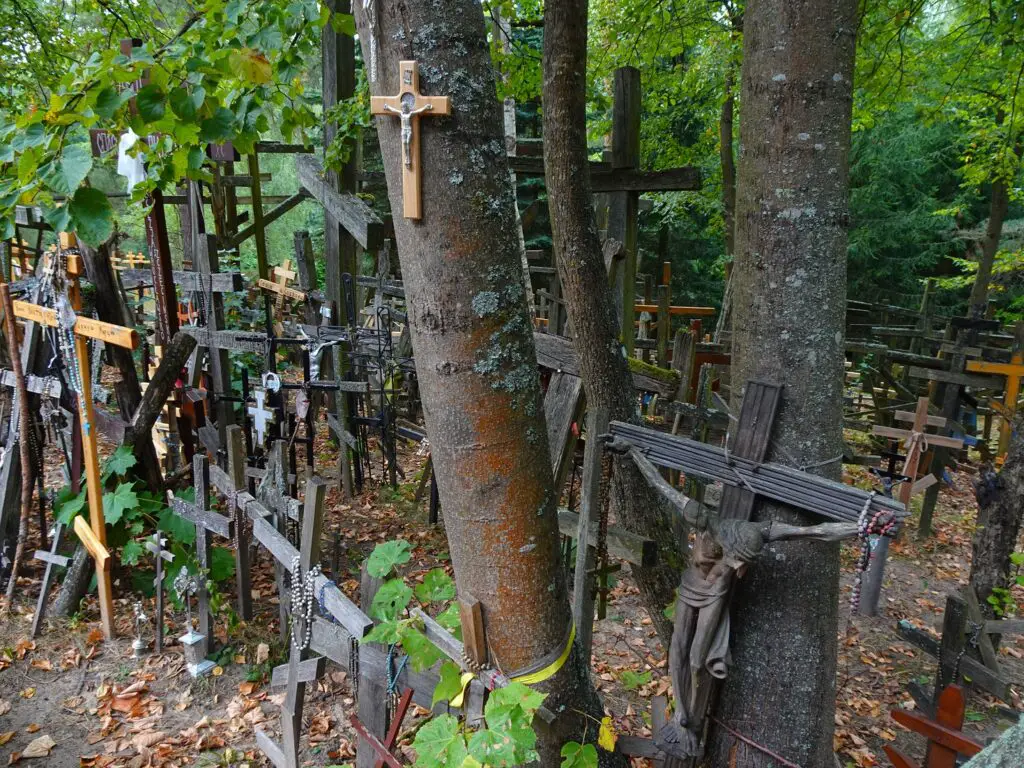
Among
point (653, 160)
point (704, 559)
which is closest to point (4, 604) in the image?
point (704, 559)

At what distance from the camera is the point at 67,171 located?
193cm

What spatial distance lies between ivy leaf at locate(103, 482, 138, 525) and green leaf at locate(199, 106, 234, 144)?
3.75 meters

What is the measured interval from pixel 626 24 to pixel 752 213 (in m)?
5.37

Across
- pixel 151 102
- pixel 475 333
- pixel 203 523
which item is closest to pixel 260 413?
pixel 203 523

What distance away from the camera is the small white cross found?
604 cm

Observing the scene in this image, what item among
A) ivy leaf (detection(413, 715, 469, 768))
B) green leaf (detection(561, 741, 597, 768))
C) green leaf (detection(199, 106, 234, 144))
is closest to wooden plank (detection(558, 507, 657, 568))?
green leaf (detection(561, 741, 597, 768))

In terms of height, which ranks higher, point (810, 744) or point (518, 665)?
point (518, 665)

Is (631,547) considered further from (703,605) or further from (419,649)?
(419,649)

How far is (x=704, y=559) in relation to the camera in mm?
2637

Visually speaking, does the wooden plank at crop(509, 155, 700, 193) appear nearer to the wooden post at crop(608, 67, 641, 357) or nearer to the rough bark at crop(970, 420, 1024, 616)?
the wooden post at crop(608, 67, 641, 357)

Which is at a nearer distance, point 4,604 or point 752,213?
point 752,213

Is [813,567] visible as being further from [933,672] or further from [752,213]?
[933,672]

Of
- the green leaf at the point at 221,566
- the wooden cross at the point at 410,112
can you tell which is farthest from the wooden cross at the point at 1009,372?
the wooden cross at the point at 410,112

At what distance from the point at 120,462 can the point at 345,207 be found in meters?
2.84
